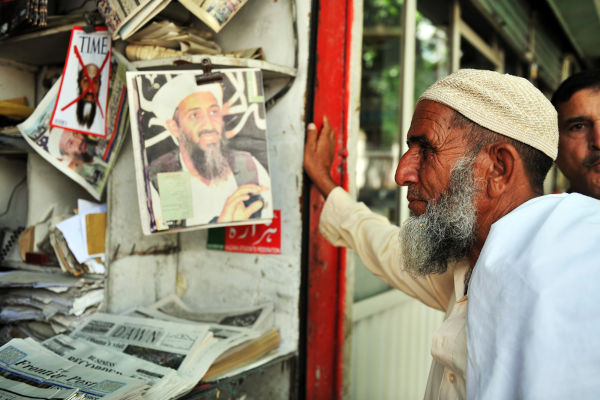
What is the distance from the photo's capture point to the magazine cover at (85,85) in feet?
4.87

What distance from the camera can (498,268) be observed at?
77 centimetres

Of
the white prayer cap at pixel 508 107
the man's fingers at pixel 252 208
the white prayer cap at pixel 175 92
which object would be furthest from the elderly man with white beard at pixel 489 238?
the white prayer cap at pixel 175 92

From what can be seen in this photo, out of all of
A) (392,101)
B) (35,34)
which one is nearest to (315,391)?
(35,34)

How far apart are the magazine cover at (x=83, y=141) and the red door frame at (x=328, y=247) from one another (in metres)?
0.70

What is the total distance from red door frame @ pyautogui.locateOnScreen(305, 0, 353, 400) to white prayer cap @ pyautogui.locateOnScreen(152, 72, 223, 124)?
0.38 meters

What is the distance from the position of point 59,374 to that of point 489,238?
1057 mm

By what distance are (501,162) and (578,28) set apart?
4.56 m

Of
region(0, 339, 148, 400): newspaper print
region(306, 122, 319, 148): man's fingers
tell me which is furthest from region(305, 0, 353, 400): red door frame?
region(0, 339, 148, 400): newspaper print

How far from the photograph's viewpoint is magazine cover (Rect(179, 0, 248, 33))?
1249 millimetres

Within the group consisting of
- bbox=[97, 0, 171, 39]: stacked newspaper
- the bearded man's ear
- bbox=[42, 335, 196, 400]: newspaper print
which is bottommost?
bbox=[42, 335, 196, 400]: newspaper print

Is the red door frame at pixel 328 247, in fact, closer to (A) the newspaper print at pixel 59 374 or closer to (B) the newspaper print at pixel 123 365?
(B) the newspaper print at pixel 123 365

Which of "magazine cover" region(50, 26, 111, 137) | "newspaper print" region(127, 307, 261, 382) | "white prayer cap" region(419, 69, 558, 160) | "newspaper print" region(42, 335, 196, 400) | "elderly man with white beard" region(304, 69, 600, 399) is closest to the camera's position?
"elderly man with white beard" region(304, 69, 600, 399)

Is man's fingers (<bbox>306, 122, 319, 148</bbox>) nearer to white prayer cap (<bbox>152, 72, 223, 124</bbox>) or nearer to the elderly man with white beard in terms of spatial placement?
the elderly man with white beard

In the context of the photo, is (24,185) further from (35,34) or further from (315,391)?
(315,391)
